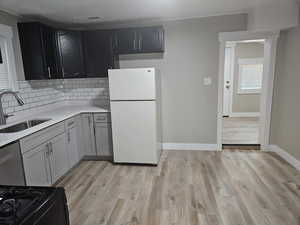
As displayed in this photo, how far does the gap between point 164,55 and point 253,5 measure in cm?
153

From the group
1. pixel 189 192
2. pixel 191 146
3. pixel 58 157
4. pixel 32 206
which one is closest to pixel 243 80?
pixel 191 146

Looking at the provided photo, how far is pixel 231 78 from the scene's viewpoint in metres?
6.18

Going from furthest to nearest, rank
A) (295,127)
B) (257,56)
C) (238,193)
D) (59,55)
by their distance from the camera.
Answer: (257,56) < (59,55) < (295,127) < (238,193)

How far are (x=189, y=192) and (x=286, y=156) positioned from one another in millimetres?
1922

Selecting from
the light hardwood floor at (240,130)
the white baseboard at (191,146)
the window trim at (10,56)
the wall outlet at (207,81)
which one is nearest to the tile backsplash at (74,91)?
the window trim at (10,56)

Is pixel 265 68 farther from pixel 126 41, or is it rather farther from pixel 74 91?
pixel 74 91

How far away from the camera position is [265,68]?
3.44 meters

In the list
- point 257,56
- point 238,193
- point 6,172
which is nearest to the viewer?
point 6,172

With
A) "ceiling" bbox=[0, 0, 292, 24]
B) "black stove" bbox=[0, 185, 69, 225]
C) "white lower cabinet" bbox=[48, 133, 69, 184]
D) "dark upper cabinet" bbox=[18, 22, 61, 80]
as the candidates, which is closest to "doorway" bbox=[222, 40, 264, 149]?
"ceiling" bbox=[0, 0, 292, 24]

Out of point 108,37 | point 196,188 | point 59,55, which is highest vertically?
point 108,37

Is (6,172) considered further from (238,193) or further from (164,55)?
(164,55)

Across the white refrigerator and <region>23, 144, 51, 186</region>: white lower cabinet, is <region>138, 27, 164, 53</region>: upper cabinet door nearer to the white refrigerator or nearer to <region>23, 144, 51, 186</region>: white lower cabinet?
the white refrigerator

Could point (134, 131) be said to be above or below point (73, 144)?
above

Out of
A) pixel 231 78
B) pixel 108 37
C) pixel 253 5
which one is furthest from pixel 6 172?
pixel 231 78
